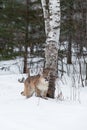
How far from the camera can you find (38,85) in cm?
761

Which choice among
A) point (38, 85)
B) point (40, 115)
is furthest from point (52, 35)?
point (40, 115)

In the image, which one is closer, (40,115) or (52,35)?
(40,115)

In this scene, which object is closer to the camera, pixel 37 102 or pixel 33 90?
pixel 37 102

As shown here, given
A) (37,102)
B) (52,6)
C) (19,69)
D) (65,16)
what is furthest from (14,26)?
(37,102)

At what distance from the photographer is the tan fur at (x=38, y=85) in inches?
298

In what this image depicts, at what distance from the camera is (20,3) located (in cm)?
1956

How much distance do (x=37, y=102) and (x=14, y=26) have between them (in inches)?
486

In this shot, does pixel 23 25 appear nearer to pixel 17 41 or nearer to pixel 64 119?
pixel 17 41

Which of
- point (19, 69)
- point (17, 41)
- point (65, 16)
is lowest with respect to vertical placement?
point (19, 69)

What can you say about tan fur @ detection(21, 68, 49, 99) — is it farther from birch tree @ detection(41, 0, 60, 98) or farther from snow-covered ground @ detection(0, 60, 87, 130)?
birch tree @ detection(41, 0, 60, 98)

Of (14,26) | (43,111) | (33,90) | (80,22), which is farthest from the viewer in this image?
(14,26)

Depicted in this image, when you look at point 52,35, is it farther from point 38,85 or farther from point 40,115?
point 40,115

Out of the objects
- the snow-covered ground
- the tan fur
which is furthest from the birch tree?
the snow-covered ground

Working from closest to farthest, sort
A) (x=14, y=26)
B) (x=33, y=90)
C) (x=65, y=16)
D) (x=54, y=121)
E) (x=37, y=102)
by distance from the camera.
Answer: (x=54, y=121), (x=37, y=102), (x=33, y=90), (x=65, y=16), (x=14, y=26)
